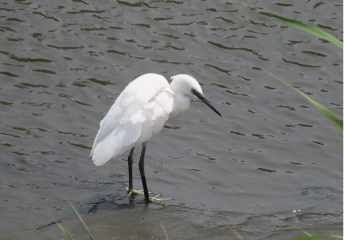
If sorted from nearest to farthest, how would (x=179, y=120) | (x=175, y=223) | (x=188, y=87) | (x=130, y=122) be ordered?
(x=175, y=223) → (x=130, y=122) → (x=188, y=87) → (x=179, y=120)

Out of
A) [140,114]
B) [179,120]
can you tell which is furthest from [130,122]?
[179,120]

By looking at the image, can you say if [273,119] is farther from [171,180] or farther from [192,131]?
[171,180]

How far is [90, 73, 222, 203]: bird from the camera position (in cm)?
429

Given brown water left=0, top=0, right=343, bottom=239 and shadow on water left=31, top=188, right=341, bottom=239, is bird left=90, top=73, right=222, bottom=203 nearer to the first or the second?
shadow on water left=31, top=188, right=341, bottom=239

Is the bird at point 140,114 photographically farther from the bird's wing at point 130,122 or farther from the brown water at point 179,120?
the brown water at point 179,120

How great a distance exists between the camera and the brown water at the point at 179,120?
436 cm

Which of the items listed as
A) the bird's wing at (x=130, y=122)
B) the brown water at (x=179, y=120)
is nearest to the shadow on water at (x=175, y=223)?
the brown water at (x=179, y=120)

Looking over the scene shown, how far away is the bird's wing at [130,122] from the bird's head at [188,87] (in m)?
0.19

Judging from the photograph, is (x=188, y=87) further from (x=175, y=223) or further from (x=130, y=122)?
(x=175, y=223)

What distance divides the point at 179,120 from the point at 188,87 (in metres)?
1.50

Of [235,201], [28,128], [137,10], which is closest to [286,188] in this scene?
[235,201]

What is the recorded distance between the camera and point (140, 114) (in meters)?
4.44

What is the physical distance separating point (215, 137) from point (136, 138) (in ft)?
5.88

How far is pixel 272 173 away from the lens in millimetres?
5320
